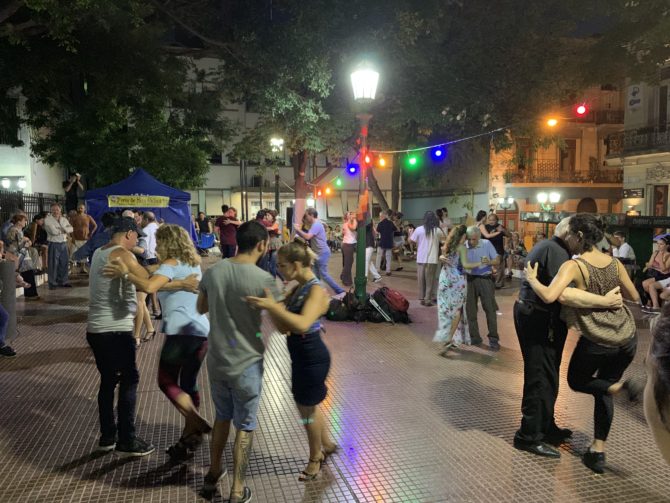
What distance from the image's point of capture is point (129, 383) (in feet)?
13.5

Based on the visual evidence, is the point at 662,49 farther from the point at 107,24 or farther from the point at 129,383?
the point at 129,383

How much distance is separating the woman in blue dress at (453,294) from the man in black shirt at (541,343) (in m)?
2.82

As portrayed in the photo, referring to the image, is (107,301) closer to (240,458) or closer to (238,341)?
(238,341)

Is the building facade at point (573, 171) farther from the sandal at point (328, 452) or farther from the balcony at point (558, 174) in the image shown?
the sandal at point (328, 452)

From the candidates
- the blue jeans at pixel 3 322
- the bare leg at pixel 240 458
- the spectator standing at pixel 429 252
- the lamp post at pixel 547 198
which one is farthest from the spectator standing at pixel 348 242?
the lamp post at pixel 547 198

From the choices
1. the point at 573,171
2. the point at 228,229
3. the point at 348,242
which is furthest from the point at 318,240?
the point at 573,171

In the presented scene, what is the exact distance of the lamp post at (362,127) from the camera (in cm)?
918

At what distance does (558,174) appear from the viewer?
3281 cm

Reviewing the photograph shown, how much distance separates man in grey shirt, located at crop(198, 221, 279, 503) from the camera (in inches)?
132

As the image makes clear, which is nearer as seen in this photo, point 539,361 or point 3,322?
point 539,361

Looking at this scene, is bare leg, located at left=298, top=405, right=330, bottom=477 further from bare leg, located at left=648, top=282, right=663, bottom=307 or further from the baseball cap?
bare leg, located at left=648, top=282, right=663, bottom=307

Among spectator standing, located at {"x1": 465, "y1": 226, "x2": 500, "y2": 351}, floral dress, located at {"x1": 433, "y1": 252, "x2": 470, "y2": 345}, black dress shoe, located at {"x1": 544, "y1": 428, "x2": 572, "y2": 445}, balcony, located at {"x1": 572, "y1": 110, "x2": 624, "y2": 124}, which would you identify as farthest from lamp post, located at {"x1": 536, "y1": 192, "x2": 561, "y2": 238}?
black dress shoe, located at {"x1": 544, "y1": 428, "x2": 572, "y2": 445}

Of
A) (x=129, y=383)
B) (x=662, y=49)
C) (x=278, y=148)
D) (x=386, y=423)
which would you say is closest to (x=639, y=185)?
(x=662, y=49)

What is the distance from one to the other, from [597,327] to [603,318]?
77 millimetres
